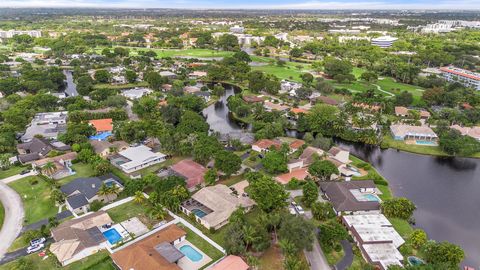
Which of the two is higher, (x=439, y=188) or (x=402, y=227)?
(x=402, y=227)

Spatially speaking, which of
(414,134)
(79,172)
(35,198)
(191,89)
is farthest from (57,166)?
(414,134)

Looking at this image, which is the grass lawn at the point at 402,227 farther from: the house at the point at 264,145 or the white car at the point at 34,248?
the white car at the point at 34,248

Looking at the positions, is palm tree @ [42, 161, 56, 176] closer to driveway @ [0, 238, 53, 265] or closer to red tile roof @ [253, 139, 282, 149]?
A: driveway @ [0, 238, 53, 265]

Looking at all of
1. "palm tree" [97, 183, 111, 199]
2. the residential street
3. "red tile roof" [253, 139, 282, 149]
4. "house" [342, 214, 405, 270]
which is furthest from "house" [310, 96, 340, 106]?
"palm tree" [97, 183, 111, 199]

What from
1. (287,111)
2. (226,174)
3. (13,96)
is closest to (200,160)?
(226,174)

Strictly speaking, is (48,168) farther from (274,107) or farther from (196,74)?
(196,74)

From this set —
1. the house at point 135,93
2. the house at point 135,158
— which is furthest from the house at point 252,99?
the house at point 135,158
